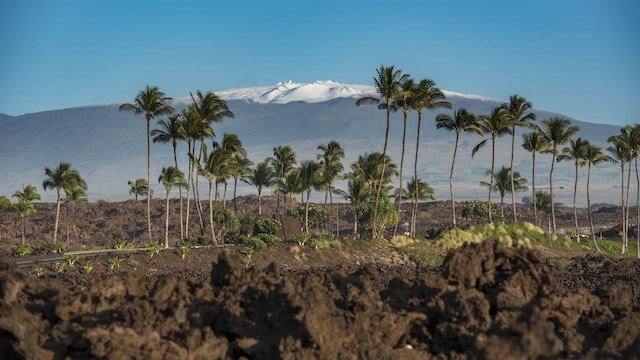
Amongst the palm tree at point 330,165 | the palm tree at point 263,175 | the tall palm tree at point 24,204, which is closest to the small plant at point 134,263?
the tall palm tree at point 24,204

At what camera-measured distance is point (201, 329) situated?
1703 cm

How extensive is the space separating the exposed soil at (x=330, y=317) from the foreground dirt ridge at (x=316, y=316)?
28mm

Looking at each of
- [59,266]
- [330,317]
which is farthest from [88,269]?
[330,317]

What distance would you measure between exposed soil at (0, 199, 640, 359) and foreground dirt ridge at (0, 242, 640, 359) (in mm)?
28

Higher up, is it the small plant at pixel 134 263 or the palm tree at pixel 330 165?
the palm tree at pixel 330 165

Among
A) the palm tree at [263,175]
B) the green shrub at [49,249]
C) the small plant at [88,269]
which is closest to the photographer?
the small plant at [88,269]

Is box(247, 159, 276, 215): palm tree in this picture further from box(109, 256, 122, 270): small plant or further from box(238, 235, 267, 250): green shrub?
box(109, 256, 122, 270): small plant

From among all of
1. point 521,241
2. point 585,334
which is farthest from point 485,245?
point 521,241

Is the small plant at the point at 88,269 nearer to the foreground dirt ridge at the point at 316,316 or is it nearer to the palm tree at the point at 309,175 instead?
the foreground dirt ridge at the point at 316,316

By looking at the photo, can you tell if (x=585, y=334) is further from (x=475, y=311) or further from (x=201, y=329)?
(x=201, y=329)

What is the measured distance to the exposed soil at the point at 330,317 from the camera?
15.8 meters

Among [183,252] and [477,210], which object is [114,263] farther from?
[477,210]

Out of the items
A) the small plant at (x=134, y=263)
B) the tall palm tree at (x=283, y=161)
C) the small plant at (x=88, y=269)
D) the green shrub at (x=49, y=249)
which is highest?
the tall palm tree at (x=283, y=161)

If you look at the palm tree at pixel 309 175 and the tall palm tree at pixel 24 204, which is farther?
the palm tree at pixel 309 175
